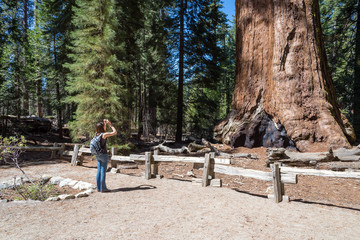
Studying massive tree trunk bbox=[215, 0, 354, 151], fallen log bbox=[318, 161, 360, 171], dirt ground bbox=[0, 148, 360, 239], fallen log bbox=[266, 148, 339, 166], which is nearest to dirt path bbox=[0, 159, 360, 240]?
dirt ground bbox=[0, 148, 360, 239]

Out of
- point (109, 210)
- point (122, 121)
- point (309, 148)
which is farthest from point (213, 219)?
point (122, 121)

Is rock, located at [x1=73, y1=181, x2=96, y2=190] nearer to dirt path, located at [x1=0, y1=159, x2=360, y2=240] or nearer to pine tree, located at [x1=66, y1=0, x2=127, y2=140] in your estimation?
dirt path, located at [x1=0, y1=159, x2=360, y2=240]

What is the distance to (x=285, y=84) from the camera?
1091 centimetres

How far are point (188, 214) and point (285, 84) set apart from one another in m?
8.89

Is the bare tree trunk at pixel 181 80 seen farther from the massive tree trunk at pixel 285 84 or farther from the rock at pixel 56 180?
the rock at pixel 56 180

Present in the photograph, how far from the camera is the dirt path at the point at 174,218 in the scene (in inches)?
141

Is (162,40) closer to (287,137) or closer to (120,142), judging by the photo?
(120,142)

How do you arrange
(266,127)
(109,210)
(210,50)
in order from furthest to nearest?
(210,50)
(266,127)
(109,210)

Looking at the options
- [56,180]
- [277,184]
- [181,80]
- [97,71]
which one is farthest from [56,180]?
[181,80]

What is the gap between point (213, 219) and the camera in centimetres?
418

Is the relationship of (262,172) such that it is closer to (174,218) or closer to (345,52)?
(174,218)

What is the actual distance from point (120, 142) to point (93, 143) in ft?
17.3

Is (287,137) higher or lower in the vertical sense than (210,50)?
lower

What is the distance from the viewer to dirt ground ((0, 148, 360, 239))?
142 inches
